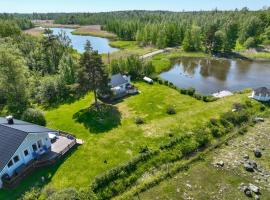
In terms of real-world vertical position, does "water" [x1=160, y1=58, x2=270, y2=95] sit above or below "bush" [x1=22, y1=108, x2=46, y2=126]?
below

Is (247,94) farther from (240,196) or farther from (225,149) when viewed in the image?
(240,196)

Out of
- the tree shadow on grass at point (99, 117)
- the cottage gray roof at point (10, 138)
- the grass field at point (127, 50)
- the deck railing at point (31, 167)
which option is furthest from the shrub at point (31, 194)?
the grass field at point (127, 50)

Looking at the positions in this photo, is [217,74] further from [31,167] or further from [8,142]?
[8,142]

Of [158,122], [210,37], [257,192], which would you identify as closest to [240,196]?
[257,192]

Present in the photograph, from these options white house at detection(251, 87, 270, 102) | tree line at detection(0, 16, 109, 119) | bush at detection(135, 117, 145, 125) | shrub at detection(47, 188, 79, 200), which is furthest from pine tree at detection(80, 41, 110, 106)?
white house at detection(251, 87, 270, 102)

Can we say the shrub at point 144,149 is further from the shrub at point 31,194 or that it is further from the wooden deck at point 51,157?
the shrub at point 31,194

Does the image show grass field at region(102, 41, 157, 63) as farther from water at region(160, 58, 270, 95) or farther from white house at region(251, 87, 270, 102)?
white house at region(251, 87, 270, 102)
